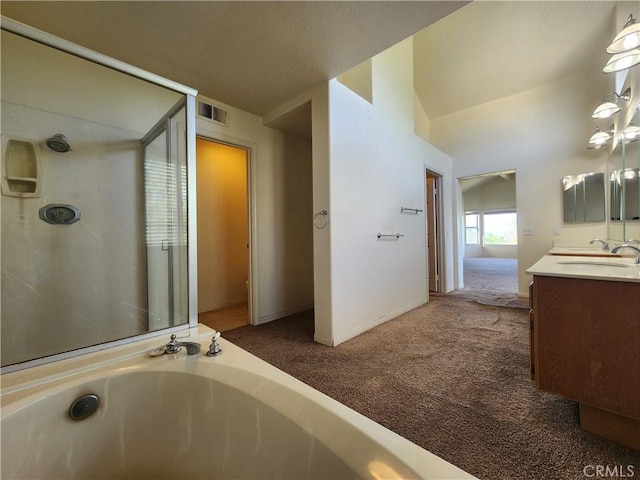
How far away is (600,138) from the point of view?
2.95 meters

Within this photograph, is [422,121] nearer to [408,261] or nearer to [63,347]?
[408,261]

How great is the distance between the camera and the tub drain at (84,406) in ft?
3.12

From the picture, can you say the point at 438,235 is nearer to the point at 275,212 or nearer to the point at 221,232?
the point at 275,212

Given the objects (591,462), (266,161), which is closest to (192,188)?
(266,161)

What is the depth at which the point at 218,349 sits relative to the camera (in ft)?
3.87

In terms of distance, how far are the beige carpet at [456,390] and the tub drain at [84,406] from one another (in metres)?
1.07

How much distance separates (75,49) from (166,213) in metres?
0.91

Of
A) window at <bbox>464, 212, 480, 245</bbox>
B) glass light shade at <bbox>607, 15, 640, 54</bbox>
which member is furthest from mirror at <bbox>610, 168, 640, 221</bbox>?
window at <bbox>464, 212, 480, 245</bbox>

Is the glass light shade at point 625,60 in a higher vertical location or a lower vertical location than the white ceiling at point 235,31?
lower

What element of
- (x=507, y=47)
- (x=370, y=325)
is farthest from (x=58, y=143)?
(x=507, y=47)

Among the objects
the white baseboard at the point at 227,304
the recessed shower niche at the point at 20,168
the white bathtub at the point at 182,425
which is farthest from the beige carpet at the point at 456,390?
the recessed shower niche at the point at 20,168

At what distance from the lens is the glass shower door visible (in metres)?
1.63

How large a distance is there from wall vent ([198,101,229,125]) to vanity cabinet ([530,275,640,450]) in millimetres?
2752

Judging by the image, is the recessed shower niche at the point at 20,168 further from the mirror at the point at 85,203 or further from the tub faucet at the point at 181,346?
the tub faucet at the point at 181,346
